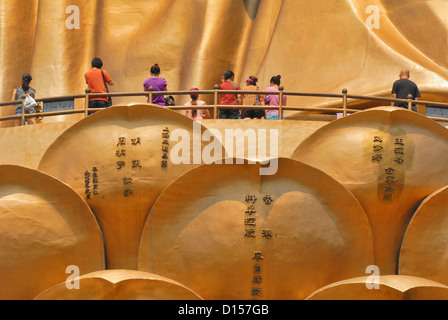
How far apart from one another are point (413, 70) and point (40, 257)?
5170mm

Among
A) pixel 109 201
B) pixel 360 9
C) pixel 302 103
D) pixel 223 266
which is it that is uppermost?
pixel 360 9

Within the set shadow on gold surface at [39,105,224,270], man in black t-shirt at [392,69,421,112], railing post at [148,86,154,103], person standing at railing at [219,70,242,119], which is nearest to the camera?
shadow on gold surface at [39,105,224,270]

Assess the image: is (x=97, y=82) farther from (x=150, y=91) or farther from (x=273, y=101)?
(x=273, y=101)

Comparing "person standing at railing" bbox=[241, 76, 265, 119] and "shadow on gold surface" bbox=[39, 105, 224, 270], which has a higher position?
"person standing at railing" bbox=[241, 76, 265, 119]

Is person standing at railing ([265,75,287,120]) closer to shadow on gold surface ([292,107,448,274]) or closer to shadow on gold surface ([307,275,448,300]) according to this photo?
shadow on gold surface ([292,107,448,274])

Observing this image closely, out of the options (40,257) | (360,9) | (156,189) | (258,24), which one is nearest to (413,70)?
(360,9)

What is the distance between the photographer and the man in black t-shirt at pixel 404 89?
11562mm

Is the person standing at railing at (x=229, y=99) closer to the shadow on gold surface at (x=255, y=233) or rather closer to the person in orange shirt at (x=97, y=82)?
the person in orange shirt at (x=97, y=82)

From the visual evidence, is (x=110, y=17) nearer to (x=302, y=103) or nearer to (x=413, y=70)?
(x=302, y=103)

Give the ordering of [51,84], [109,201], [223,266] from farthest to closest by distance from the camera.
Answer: [51,84], [109,201], [223,266]

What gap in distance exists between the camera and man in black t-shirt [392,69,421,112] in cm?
1156

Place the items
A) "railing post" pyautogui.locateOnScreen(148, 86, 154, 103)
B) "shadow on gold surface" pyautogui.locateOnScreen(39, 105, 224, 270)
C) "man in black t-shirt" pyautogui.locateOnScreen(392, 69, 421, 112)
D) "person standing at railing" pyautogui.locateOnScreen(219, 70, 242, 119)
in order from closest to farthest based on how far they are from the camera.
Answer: "shadow on gold surface" pyautogui.locateOnScreen(39, 105, 224, 270), "railing post" pyautogui.locateOnScreen(148, 86, 154, 103), "man in black t-shirt" pyautogui.locateOnScreen(392, 69, 421, 112), "person standing at railing" pyautogui.locateOnScreen(219, 70, 242, 119)

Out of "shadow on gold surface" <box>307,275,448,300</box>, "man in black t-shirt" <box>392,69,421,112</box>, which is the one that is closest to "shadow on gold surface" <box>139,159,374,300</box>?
"shadow on gold surface" <box>307,275,448,300</box>

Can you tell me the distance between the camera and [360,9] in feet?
43.5
